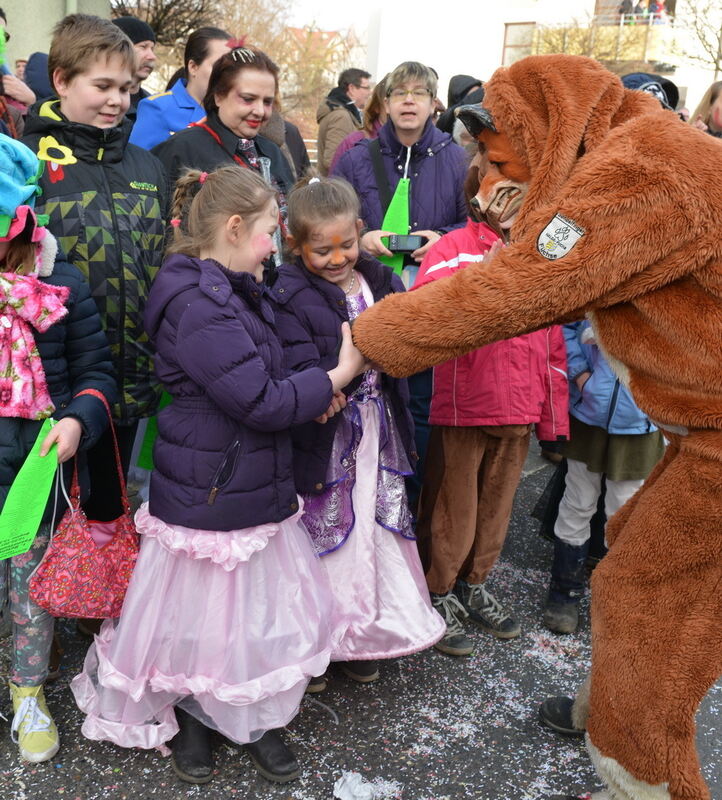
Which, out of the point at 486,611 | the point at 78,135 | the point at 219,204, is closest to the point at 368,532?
the point at 486,611

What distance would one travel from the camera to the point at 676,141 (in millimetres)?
1618

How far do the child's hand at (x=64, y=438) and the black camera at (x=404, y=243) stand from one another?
1.77 metres

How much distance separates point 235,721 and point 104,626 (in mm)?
542

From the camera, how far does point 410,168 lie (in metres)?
3.85

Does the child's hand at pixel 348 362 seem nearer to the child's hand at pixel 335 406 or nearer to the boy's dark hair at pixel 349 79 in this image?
the child's hand at pixel 335 406

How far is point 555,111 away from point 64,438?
163cm

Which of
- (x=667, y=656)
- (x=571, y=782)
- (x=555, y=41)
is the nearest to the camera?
(x=667, y=656)

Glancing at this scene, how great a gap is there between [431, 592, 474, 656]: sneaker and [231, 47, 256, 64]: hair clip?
2396 mm

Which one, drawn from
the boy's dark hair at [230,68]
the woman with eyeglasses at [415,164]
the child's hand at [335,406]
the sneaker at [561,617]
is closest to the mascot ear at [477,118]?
the child's hand at [335,406]

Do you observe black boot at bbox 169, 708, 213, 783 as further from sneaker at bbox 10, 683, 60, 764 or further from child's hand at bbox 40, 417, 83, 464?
child's hand at bbox 40, 417, 83, 464

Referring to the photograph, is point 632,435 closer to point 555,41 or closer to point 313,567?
point 313,567

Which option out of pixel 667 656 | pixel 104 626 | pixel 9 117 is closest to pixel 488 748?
pixel 667 656

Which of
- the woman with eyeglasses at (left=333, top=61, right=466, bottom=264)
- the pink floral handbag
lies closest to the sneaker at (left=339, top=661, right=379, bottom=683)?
the pink floral handbag

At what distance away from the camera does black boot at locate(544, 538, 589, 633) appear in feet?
10.8
